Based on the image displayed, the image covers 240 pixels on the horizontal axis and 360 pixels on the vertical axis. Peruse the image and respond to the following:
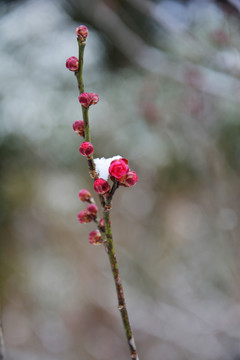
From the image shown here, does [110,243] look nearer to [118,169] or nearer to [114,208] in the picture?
[118,169]

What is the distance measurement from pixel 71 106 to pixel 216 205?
1890mm

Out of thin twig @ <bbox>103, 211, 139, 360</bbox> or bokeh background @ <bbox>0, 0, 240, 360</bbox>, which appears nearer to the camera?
thin twig @ <bbox>103, 211, 139, 360</bbox>

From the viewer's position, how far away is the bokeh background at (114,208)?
2.48 m

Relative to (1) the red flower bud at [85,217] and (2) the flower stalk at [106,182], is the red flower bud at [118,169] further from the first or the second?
(1) the red flower bud at [85,217]

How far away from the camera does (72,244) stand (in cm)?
342

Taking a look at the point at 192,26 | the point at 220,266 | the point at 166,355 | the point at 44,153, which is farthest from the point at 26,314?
the point at 192,26

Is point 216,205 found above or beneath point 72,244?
beneath

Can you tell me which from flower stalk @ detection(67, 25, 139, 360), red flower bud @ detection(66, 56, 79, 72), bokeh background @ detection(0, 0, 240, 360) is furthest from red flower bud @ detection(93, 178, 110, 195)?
bokeh background @ detection(0, 0, 240, 360)

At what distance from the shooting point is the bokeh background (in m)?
2.48

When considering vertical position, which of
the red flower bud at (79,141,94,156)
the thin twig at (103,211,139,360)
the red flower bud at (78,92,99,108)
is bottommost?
the thin twig at (103,211,139,360)

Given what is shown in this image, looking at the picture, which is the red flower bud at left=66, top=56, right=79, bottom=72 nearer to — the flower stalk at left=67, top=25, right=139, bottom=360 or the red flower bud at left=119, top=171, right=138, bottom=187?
the flower stalk at left=67, top=25, right=139, bottom=360

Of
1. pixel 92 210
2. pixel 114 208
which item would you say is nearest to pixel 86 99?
pixel 92 210

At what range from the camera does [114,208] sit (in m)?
3.54

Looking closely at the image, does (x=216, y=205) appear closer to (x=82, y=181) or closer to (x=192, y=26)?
(x=192, y=26)
